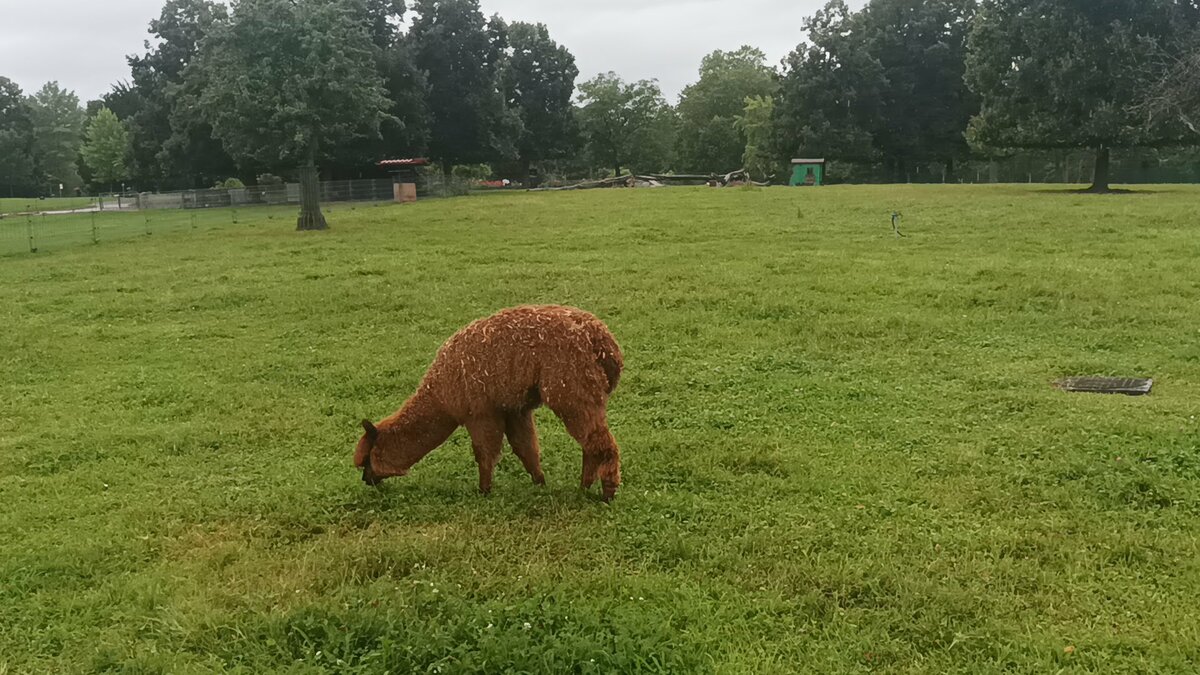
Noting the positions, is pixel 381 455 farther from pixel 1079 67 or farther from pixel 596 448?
pixel 1079 67

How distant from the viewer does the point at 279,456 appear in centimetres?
715

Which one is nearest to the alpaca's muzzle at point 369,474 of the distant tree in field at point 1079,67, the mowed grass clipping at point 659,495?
the mowed grass clipping at point 659,495

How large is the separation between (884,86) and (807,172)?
9679mm

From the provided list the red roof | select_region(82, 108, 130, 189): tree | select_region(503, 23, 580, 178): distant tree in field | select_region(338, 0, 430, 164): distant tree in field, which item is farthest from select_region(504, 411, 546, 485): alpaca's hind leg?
select_region(82, 108, 130, 189): tree

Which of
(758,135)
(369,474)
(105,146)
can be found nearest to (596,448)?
(369,474)

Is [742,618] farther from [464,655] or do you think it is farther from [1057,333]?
[1057,333]

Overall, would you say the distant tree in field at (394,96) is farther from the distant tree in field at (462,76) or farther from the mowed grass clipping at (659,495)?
the mowed grass clipping at (659,495)

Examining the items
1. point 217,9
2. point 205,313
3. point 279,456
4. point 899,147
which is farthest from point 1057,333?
point 899,147

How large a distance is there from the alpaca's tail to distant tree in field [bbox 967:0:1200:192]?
35160mm

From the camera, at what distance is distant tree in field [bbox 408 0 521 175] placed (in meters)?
58.4

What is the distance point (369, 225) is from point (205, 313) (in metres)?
15.5

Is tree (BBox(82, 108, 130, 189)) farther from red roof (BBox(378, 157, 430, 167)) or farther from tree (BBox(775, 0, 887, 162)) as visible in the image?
tree (BBox(775, 0, 887, 162))

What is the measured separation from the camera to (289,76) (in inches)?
1150

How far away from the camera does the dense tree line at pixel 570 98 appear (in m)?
29.9
